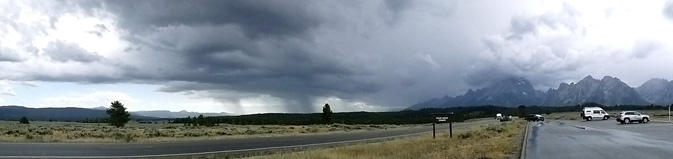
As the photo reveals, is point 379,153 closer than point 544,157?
No

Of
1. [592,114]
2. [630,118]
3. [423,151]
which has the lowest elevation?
[423,151]

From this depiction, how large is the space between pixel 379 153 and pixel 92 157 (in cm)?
1207

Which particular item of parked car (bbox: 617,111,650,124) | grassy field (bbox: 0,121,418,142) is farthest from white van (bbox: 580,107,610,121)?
grassy field (bbox: 0,121,418,142)

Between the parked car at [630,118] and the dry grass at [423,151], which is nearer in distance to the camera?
the dry grass at [423,151]

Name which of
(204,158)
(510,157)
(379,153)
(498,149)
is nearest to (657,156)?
(510,157)

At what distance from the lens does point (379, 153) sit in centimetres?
2402

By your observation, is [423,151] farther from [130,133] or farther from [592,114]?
[592,114]

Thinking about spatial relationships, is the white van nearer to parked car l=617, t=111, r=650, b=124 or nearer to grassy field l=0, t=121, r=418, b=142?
parked car l=617, t=111, r=650, b=124

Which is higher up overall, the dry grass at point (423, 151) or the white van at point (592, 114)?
the white van at point (592, 114)

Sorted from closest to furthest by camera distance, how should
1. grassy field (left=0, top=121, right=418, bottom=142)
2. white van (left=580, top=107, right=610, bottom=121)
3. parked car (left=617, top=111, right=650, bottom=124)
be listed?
1. grassy field (left=0, top=121, right=418, bottom=142)
2. parked car (left=617, top=111, right=650, bottom=124)
3. white van (left=580, top=107, right=610, bottom=121)

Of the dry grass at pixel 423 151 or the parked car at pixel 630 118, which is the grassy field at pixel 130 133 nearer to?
the dry grass at pixel 423 151

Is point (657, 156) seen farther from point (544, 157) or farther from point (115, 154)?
point (115, 154)

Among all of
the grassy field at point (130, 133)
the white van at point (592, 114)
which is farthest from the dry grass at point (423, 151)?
the white van at point (592, 114)

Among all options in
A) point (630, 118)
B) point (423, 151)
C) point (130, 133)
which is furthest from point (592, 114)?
point (423, 151)
